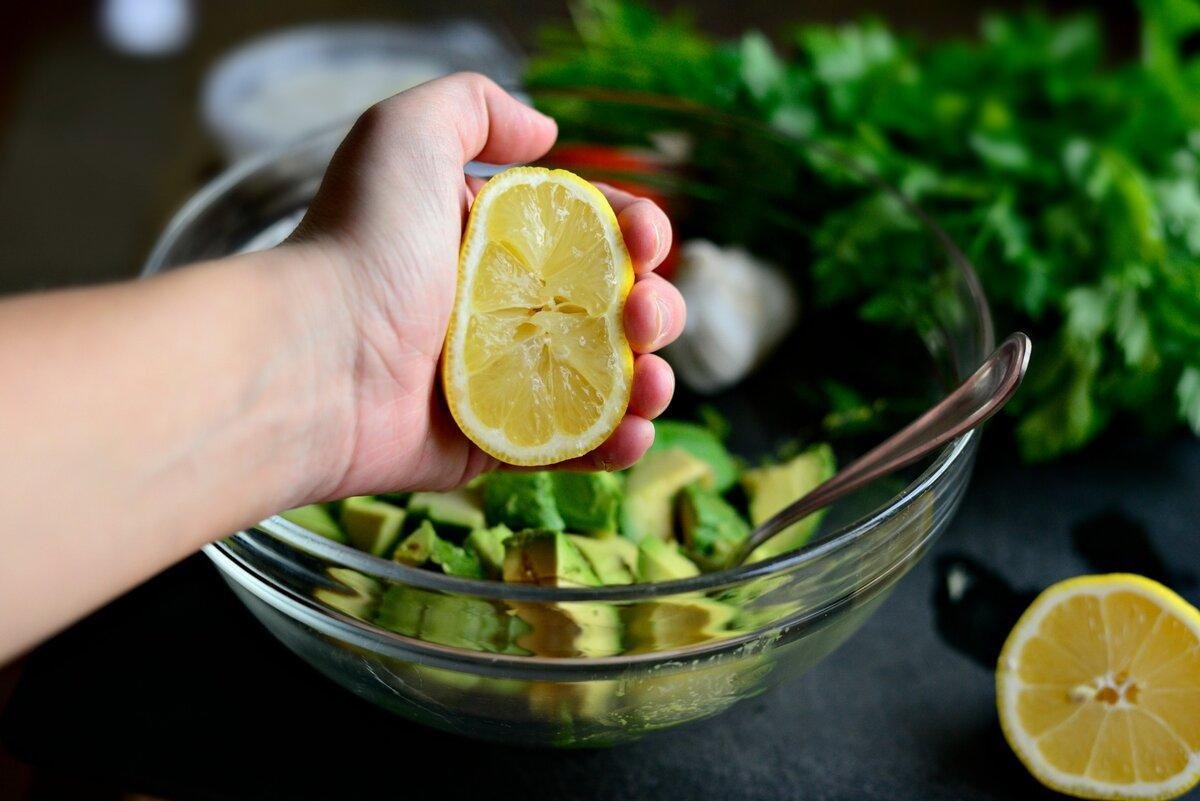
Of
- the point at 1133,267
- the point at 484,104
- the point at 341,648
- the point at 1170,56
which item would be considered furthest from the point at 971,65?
the point at 341,648

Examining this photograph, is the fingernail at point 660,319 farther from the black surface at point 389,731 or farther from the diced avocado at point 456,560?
the black surface at point 389,731

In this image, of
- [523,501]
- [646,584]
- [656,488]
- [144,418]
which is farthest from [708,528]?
[144,418]

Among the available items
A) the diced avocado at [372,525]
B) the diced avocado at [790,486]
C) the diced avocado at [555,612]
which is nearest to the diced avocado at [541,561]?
the diced avocado at [555,612]

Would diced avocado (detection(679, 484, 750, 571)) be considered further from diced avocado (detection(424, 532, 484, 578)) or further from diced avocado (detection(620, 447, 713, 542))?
diced avocado (detection(424, 532, 484, 578))

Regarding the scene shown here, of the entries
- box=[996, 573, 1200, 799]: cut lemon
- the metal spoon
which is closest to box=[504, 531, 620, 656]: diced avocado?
the metal spoon

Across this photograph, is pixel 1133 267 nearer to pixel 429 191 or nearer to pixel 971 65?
pixel 971 65

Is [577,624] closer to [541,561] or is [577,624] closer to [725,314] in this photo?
[541,561]
